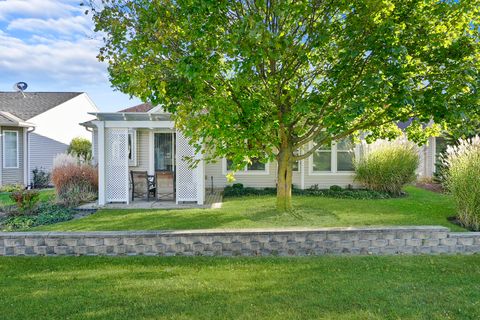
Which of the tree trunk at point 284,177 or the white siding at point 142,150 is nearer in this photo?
the tree trunk at point 284,177

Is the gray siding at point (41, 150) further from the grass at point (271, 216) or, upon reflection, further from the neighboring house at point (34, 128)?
the grass at point (271, 216)

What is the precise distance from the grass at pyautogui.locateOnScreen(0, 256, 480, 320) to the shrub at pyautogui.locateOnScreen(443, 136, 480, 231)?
6.76ft

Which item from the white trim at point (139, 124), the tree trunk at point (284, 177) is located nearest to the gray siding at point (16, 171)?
the white trim at point (139, 124)

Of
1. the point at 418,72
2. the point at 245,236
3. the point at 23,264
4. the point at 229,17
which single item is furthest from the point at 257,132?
the point at 23,264

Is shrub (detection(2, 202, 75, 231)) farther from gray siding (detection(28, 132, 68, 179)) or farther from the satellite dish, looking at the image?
the satellite dish

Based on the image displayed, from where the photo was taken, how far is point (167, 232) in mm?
5309

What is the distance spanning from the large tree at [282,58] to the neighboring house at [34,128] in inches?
478

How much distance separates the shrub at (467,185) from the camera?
6613 mm

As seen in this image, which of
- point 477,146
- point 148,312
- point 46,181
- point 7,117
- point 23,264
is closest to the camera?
point 148,312

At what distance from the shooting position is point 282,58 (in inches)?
237

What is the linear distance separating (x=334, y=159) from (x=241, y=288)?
10.1m

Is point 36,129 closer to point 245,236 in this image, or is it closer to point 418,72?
point 245,236

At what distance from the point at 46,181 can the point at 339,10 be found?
15840 millimetres

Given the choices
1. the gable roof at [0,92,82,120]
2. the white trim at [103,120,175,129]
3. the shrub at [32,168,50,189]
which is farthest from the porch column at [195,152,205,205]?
the gable roof at [0,92,82,120]
